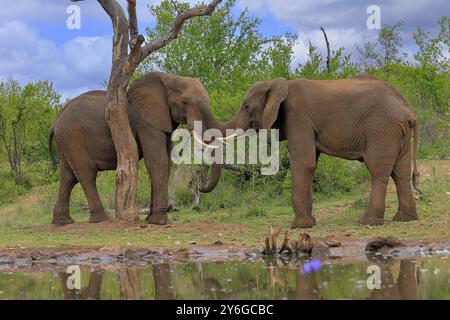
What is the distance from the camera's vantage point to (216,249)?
14305 mm

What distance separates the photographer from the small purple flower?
11.6 metres

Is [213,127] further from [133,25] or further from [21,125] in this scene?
[21,125]

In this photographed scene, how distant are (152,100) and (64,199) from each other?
2.97 m

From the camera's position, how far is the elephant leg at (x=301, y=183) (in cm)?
1653

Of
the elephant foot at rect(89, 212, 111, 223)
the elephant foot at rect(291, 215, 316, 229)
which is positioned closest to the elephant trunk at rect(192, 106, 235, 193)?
the elephant foot at rect(291, 215, 316, 229)

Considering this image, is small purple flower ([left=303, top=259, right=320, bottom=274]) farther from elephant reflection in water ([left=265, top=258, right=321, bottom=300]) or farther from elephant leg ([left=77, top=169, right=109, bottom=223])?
elephant leg ([left=77, top=169, right=109, bottom=223])

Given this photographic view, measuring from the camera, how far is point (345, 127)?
54.2ft

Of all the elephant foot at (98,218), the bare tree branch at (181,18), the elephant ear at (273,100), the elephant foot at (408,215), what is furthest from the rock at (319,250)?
the elephant foot at (98,218)

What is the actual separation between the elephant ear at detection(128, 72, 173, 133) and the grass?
7.00ft

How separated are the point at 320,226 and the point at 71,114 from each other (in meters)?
5.72

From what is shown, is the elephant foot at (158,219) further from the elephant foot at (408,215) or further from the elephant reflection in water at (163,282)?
the elephant reflection in water at (163,282)

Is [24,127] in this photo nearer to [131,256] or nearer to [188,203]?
[188,203]
